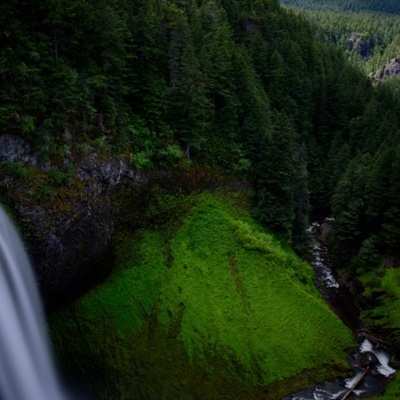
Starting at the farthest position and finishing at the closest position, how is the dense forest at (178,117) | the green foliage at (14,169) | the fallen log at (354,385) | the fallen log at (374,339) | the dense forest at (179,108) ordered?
the fallen log at (374,339), the fallen log at (354,385), the dense forest at (179,108), the dense forest at (178,117), the green foliage at (14,169)

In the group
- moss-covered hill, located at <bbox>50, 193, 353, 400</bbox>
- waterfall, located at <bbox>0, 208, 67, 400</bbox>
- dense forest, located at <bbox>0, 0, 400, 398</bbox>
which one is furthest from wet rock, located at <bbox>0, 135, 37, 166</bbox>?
moss-covered hill, located at <bbox>50, 193, 353, 400</bbox>

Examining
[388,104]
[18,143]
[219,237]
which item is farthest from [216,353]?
[388,104]

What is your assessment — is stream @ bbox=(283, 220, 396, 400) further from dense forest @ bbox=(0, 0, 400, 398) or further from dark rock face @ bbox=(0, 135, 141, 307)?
dark rock face @ bbox=(0, 135, 141, 307)

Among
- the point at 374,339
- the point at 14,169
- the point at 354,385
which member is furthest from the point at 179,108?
the point at 354,385

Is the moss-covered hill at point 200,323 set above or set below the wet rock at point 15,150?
below

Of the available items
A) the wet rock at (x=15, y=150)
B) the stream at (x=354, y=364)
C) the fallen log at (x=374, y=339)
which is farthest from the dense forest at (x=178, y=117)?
the fallen log at (x=374, y=339)

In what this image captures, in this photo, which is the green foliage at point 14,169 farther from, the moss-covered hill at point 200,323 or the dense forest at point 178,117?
the moss-covered hill at point 200,323

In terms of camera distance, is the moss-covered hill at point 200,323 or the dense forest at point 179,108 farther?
the dense forest at point 179,108
